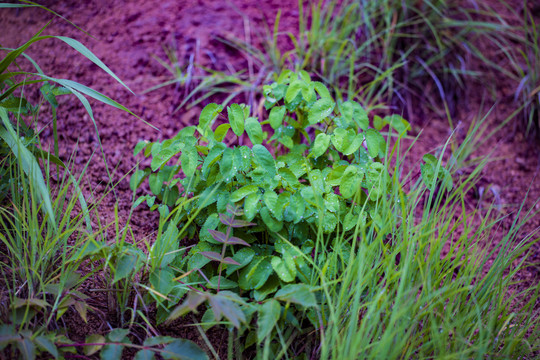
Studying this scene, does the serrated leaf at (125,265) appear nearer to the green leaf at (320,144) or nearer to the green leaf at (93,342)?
the green leaf at (93,342)

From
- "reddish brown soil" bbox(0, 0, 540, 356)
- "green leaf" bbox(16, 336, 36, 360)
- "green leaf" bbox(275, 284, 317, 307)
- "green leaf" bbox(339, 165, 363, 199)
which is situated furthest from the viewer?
"reddish brown soil" bbox(0, 0, 540, 356)

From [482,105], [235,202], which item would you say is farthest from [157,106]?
[482,105]

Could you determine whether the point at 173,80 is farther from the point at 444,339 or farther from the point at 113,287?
the point at 444,339

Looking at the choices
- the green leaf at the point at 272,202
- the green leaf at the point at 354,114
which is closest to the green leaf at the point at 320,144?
the green leaf at the point at 354,114

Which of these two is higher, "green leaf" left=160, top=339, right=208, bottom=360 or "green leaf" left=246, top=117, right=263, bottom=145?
"green leaf" left=246, top=117, right=263, bottom=145

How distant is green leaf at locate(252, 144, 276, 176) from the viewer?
4.13 feet

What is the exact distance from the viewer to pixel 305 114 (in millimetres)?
1573

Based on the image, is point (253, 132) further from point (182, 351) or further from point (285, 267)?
point (182, 351)

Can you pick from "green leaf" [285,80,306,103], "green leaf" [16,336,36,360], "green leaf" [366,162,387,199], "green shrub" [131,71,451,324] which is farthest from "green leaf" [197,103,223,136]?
"green leaf" [16,336,36,360]

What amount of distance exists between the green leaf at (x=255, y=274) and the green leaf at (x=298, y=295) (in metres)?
0.11

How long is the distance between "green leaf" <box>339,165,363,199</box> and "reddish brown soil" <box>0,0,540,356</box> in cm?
94

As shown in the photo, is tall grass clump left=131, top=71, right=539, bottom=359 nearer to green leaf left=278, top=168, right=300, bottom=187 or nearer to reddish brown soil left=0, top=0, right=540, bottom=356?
green leaf left=278, top=168, right=300, bottom=187

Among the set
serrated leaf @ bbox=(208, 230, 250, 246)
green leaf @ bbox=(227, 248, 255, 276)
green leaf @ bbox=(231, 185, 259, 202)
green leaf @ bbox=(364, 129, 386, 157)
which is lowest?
green leaf @ bbox=(227, 248, 255, 276)

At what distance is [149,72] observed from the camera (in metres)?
A: 2.15
